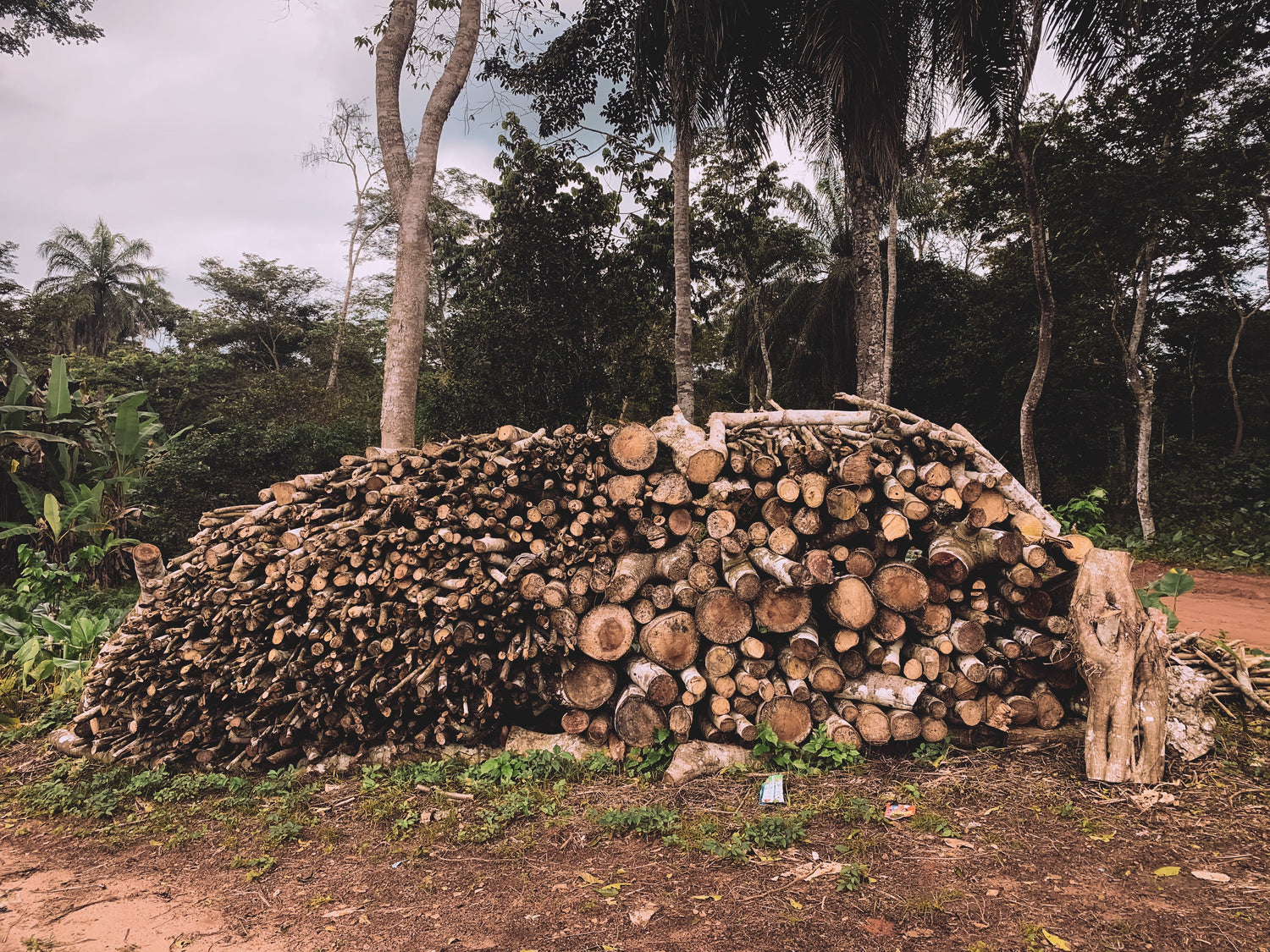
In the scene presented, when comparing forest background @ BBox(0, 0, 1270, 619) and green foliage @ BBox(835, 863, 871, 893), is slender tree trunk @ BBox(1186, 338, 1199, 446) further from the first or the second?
green foliage @ BBox(835, 863, 871, 893)

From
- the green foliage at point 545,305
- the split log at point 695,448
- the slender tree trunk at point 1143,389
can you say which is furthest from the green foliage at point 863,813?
the slender tree trunk at point 1143,389

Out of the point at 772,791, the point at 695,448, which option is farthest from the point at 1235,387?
the point at 772,791

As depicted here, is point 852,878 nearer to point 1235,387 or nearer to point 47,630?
point 47,630

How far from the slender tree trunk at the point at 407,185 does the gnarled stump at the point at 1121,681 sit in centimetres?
717

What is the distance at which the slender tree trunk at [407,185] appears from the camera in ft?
26.0

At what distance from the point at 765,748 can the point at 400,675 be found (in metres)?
2.21

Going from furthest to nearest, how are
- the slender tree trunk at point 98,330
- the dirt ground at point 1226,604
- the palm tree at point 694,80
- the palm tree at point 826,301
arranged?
the slender tree trunk at point 98,330 → the palm tree at point 826,301 → the palm tree at point 694,80 → the dirt ground at point 1226,604

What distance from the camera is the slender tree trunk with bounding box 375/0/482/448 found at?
26.0 ft

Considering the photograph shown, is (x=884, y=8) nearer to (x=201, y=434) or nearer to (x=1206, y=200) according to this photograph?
(x=1206, y=200)

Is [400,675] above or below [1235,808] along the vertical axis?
above

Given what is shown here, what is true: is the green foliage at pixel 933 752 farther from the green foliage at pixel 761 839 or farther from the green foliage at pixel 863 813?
the green foliage at pixel 761 839

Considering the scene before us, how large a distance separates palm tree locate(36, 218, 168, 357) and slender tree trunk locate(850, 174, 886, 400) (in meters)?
46.1

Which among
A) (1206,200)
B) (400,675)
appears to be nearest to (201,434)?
(400,675)

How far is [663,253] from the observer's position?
13234 millimetres
